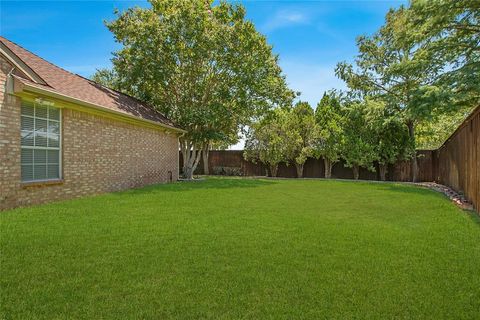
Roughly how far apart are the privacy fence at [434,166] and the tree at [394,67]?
953 mm

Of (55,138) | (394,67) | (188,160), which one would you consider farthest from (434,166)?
(55,138)

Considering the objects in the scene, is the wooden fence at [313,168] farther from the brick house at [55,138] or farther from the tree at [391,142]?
the brick house at [55,138]

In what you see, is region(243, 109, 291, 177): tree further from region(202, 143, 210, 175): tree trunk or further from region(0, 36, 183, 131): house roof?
region(0, 36, 183, 131): house roof

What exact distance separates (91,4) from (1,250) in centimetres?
1024

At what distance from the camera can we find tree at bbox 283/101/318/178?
68.4ft

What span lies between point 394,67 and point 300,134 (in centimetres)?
859

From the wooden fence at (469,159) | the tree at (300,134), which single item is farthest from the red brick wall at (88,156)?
the wooden fence at (469,159)

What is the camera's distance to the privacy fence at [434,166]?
314 inches

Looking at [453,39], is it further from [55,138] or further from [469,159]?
[55,138]

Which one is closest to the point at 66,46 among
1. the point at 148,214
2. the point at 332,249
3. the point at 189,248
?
the point at 148,214

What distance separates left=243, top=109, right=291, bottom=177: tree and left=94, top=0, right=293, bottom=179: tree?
2474 mm

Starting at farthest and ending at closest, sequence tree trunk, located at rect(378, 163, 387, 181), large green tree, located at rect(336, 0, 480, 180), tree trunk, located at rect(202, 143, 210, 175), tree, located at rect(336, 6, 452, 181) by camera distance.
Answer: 1. tree trunk, located at rect(202, 143, 210, 175)
2. tree trunk, located at rect(378, 163, 387, 181)
3. tree, located at rect(336, 6, 452, 181)
4. large green tree, located at rect(336, 0, 480, 180)

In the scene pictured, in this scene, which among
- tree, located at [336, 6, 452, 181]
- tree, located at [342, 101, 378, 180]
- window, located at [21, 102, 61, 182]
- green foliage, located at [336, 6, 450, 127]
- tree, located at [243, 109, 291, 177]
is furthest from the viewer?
tree, located at [243, 109, 291, 177]

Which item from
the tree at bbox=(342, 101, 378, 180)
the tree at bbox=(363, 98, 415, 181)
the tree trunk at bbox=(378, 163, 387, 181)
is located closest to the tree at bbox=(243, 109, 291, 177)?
the tree at bbox=(342, 101, 378, 180)
